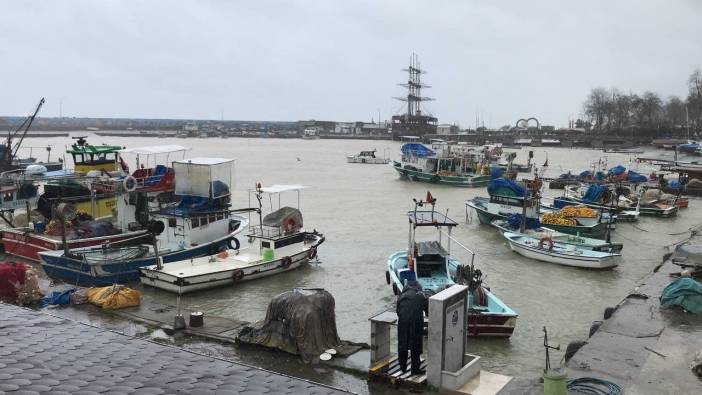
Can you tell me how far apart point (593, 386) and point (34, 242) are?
773 inches

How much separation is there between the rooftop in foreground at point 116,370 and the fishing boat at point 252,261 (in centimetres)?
1085

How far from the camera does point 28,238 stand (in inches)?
841

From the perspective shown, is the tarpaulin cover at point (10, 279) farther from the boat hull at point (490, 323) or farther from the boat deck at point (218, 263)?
the boat hull at point (490, 323)

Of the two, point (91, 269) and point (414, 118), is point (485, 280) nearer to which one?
point (91, 269)

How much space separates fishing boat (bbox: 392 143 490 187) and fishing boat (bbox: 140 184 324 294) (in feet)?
99.0

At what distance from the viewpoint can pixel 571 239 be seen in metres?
23.9

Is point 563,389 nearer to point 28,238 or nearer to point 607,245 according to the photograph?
point 607,245

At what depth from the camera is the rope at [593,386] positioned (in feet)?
28.4

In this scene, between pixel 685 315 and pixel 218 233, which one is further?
pixel 218 233

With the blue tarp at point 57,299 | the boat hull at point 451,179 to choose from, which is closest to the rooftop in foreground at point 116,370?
the blue tarp at point 57,299

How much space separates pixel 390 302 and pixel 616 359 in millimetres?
7639

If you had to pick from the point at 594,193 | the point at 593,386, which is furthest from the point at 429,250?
the point at 594,193

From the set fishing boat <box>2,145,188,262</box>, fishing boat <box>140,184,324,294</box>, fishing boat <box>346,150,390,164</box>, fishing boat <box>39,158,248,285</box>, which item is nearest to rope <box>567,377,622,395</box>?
fishing boat <box>140,184,324,294</box>

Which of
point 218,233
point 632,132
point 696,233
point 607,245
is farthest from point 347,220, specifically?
point 632,132
